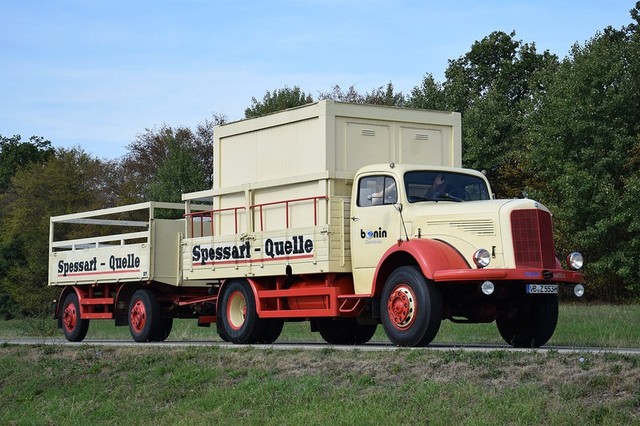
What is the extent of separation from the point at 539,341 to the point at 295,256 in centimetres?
439

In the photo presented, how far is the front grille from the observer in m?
16.8

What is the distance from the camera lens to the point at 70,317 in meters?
26.3

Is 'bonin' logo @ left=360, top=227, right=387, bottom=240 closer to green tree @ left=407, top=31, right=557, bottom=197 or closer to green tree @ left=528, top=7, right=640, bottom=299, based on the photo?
green tree @ left=528, top=7, right=640, bottom=299

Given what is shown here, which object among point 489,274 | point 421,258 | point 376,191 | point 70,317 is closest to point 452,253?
point 421,258

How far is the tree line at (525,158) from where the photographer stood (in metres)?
47.3

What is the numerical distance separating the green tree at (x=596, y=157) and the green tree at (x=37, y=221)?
88.9 feet

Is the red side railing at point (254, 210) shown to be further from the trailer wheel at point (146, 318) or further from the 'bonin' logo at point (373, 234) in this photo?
the trailer wheel at point (146, 318)

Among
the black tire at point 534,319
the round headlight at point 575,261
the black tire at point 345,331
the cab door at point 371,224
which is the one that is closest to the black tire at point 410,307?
the cab door at point 371,224

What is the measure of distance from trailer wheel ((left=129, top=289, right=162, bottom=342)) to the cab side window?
6.35 m

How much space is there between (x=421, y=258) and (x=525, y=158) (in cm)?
3674

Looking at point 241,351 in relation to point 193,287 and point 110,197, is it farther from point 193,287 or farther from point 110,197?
point 110,197

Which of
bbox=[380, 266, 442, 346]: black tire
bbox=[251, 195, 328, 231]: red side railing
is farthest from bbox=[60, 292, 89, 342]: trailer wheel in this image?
bbox=[380, 266, 442, 346]: black tire

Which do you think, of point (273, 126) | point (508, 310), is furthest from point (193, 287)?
point (508, 310)

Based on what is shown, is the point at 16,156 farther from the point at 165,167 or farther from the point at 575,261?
the point at 575,261
